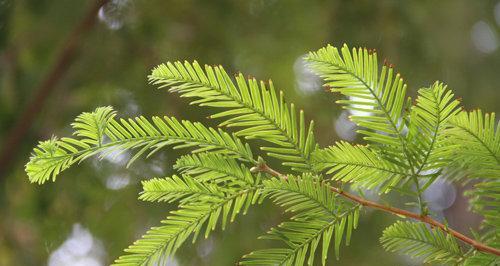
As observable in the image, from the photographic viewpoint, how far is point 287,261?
23.8 inches

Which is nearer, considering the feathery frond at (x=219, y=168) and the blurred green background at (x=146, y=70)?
the feathery frond at (x=219, y=168)

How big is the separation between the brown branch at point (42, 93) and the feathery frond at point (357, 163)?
140 cm

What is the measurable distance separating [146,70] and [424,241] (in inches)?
56.0

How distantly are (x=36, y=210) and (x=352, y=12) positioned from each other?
129cm

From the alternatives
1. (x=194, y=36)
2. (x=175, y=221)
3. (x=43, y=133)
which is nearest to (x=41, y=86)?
(x=43, y=133)

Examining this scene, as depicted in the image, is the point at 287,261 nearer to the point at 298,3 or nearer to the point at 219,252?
the point at 219,252

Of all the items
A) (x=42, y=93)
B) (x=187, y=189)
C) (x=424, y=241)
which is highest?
(x=42, y=93)

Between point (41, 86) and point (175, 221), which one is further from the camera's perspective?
point (41, 86)

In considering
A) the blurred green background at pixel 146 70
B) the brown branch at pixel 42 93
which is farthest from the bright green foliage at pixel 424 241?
the brown branch at pixel 42 93

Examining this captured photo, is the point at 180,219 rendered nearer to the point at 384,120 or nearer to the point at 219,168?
the point at 219,168

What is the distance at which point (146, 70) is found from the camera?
6.34 ft

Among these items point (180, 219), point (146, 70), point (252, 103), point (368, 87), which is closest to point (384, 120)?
point (368, 87)

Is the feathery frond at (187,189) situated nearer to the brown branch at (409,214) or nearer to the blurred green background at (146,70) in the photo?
the brown branch at (409,214)

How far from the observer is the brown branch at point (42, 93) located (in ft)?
6.00
